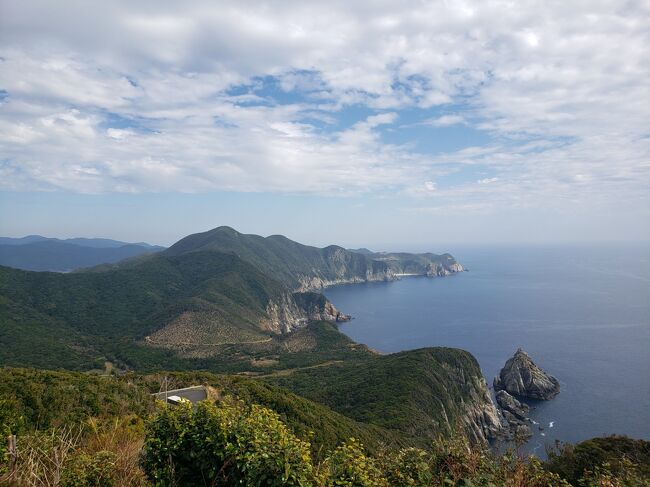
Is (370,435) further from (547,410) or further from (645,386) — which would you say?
(645,386)

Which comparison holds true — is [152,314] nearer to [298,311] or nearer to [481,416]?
[298,311]

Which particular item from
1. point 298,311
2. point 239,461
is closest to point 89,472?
point 239,461

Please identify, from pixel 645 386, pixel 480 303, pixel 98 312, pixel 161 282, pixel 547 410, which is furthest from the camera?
pixel 480 303

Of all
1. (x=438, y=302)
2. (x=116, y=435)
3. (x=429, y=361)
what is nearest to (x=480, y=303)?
(x=438, y=302)

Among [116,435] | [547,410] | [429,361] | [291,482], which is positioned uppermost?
[291,482]

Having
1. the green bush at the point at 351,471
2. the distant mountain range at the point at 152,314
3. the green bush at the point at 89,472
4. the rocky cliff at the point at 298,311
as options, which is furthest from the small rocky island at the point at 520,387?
Answer: the rocky cliff at the point at 298,311

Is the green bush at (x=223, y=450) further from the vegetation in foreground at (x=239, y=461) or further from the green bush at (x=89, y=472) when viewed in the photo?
the green bush at (x=89, y=472)
